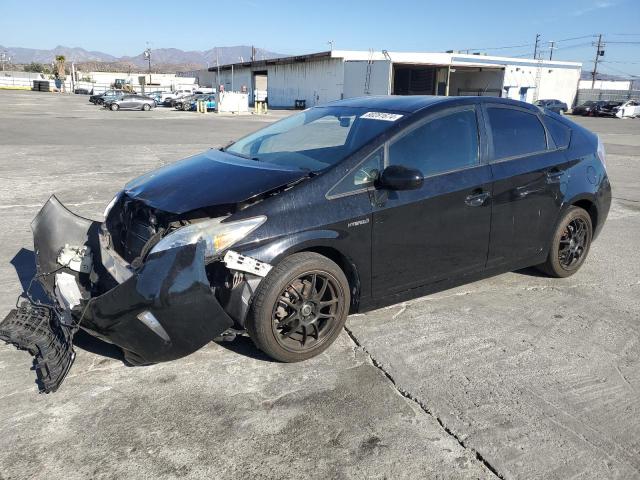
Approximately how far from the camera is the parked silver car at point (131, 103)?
40188mm

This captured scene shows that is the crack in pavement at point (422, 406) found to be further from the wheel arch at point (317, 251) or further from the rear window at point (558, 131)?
the rear window at point (558, 131)

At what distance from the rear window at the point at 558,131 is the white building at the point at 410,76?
42.2 meters

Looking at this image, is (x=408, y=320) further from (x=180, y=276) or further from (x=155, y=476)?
(x=155, y=476)

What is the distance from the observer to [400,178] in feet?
11.5

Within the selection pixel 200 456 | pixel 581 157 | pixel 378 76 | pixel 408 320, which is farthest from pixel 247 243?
pixel 378 76

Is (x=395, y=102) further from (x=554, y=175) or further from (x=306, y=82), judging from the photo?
(x=306, y=82)

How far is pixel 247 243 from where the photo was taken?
316cm

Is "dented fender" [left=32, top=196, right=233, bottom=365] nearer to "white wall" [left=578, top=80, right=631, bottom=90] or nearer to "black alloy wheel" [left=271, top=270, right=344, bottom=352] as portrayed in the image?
"black alloy wheel" [left=271, top=270, right=344, bottom=352]

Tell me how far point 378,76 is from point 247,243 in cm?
4637

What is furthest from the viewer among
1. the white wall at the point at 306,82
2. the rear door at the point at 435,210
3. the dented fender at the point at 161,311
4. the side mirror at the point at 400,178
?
the white wall at the point at 306,82

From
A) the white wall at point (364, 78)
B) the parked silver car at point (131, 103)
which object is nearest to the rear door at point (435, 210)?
the parked silver car at point (131, 103)

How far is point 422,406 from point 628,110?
53.6 m

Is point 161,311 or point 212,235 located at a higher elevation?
point 212,235

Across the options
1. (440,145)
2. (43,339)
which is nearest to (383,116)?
(440,145)
